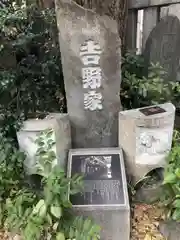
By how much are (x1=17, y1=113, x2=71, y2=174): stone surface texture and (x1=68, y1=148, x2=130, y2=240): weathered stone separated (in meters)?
0.16

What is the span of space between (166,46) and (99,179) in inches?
79.8

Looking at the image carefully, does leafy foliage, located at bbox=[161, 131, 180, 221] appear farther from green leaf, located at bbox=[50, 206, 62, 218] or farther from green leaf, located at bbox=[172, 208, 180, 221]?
green leaf, located at bbox=[50, 206, 62, 218]

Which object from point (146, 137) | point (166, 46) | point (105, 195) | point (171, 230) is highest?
point (166, 46)

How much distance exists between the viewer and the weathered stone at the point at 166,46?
3.31m

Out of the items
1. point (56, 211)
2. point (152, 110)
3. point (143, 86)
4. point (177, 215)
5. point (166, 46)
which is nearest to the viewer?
point (56, 211)

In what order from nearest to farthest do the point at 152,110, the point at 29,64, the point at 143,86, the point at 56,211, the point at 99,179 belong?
the point at 56,211 → the point at 99,179 → the point at 152,110 → the point at 29,64 → the point at 143,86

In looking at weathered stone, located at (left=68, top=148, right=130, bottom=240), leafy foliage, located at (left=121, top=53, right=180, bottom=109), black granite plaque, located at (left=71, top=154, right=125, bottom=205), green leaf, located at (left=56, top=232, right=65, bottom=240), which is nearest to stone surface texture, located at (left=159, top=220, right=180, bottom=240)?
weathered stone, located at (left=68, top=148, right=130, bottom=240)

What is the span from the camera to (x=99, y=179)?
2326mm

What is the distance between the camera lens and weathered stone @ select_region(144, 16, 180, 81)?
130 inches

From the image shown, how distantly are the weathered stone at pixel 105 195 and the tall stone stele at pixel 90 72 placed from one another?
345mm

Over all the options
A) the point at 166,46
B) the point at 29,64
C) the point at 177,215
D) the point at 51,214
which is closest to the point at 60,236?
the point at 51,214

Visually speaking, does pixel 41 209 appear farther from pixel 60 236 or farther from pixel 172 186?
pixel 172 186

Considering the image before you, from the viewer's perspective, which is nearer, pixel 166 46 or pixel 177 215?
pixel 177 215

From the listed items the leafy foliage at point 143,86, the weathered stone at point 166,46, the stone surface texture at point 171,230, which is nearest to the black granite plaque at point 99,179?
→ the stone surface texture at point 171,230
